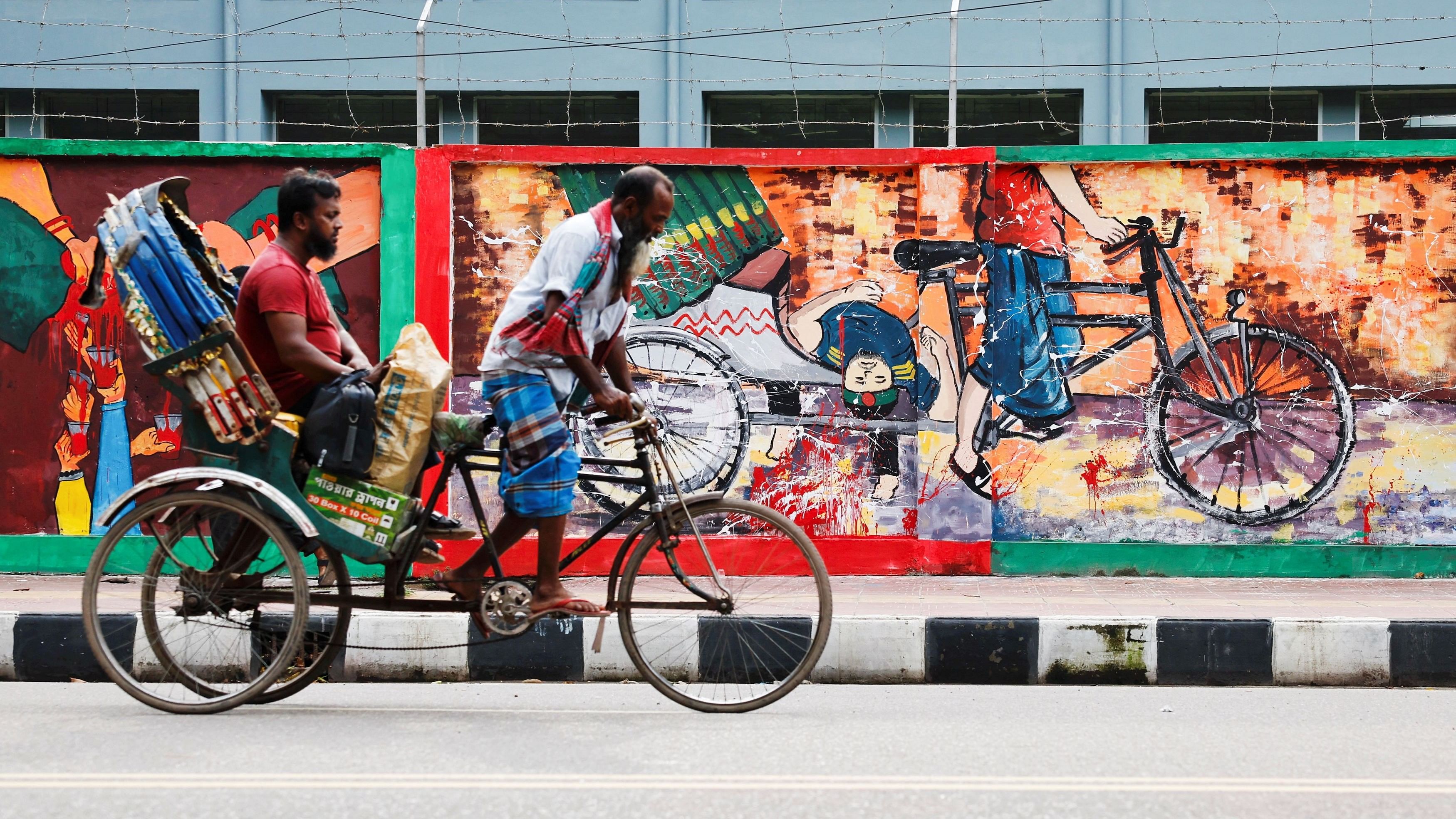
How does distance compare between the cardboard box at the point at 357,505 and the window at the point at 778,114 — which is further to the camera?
the window at the point at 778,114

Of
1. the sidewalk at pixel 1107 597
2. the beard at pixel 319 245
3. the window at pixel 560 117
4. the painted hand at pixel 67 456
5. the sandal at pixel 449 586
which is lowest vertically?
the sidewalk at pixel 1107 597

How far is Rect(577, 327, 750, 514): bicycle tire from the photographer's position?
316 inches

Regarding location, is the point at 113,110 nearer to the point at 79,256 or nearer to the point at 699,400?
the point at 79,256

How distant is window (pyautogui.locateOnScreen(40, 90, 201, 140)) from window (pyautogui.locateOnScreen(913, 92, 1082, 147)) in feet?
26.9

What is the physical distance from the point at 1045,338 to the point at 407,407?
15.3 feet

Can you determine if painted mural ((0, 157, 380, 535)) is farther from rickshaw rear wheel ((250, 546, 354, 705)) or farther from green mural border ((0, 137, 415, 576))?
rickshaw rear wheel ((250, 546, 354, 705))

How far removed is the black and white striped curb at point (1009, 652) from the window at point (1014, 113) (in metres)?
9.45

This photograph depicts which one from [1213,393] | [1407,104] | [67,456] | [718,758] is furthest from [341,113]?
[718,758]

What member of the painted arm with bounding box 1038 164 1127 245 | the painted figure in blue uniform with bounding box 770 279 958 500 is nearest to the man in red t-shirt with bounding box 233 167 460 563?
the painted figure in blue uniform with bounding box 770 279 958 500

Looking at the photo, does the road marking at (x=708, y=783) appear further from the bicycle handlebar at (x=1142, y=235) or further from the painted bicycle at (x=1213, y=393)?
the bicycle handlebar at (x=1142, y=235)

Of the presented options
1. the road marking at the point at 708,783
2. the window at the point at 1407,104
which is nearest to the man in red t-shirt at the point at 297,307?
the road marking at the point at 708,783

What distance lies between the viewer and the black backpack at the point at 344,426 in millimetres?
4203

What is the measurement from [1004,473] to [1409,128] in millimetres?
3674

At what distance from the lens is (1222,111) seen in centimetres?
1590
